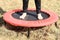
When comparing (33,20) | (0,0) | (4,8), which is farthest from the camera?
(0,0)

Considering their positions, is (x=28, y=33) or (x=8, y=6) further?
(x=8, y=6)

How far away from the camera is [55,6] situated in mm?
5695

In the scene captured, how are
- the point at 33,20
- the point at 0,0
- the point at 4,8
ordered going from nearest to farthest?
the point at 33,20 < the point at 4,8 < the point at 0,0

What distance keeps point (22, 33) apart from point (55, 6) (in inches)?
82.1

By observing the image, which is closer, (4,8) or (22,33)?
(22,33)

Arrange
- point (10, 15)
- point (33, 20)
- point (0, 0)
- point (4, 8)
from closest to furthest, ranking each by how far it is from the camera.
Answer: point (33, 20), point (10, 15), point (4, 8), point (0, 0)

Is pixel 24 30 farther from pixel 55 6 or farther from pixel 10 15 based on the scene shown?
pixel 55 6

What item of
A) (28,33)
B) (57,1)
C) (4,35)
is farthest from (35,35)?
(57,1)

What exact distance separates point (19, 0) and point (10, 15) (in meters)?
2.27

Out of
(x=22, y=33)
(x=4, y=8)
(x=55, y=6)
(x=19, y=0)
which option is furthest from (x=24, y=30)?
(x=19, y=0)

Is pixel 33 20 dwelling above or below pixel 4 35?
above

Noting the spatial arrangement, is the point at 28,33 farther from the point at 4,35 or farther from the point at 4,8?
the point at 4,8

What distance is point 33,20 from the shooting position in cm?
378

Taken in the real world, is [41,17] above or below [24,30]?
above
